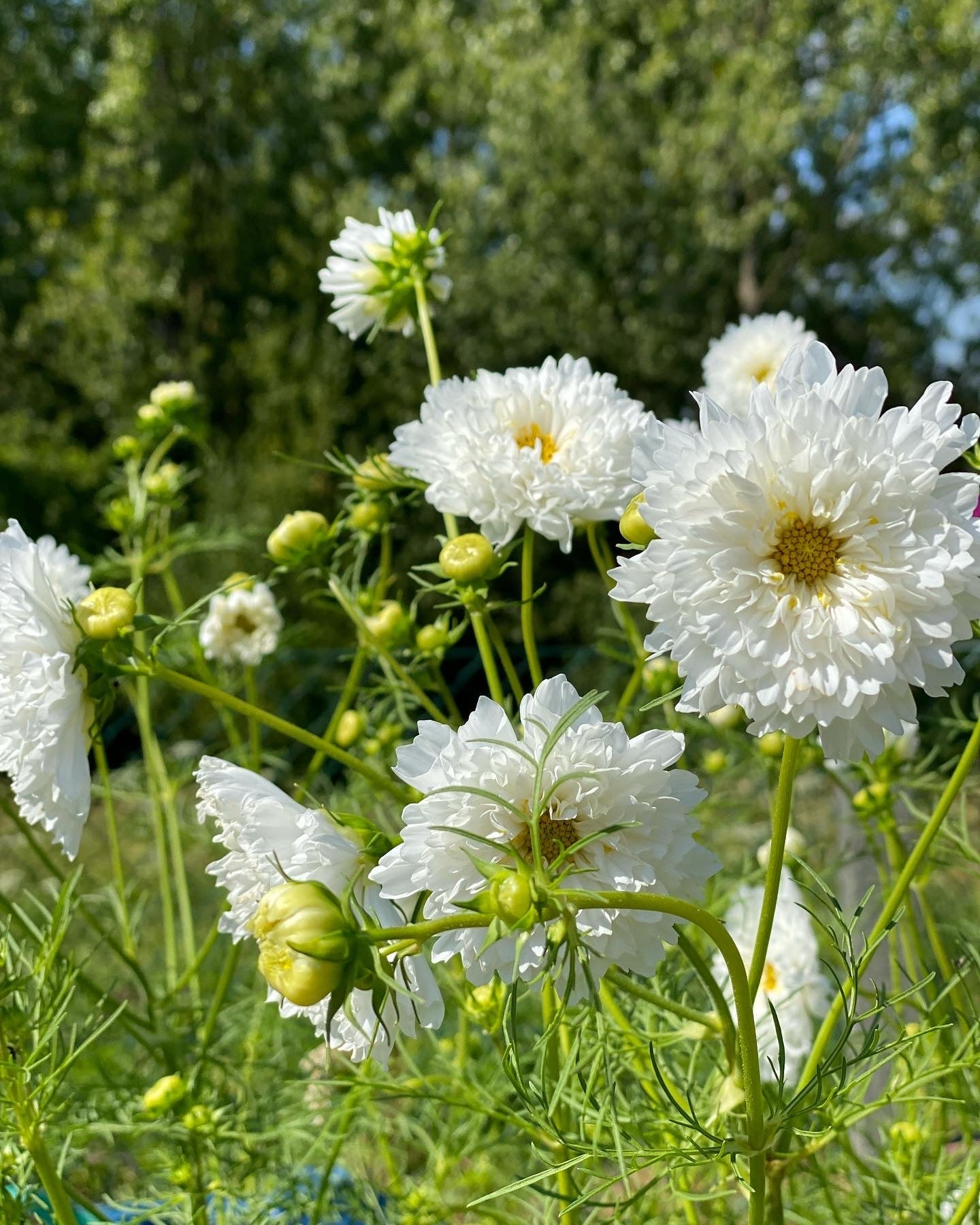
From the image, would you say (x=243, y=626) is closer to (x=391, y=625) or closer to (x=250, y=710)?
(x=391, y=625)

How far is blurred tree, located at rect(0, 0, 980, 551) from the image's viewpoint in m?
→ 5.55

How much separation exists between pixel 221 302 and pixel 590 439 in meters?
6.11

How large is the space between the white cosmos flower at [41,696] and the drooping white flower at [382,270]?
0.32 metres

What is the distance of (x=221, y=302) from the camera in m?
6.32

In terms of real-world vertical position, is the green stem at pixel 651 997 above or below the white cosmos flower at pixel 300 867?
above

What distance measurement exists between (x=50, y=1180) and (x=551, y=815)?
0.28m

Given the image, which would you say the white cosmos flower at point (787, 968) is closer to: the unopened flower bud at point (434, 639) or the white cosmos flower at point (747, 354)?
the unopened flower bud at point (434, 639)

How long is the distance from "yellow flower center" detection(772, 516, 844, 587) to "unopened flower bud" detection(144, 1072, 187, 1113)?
0.46 metres

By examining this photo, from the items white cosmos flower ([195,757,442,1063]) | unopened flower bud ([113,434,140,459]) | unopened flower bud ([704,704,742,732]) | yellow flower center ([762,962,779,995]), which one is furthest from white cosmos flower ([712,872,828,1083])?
unopened flower bud ([113,434,140,459])

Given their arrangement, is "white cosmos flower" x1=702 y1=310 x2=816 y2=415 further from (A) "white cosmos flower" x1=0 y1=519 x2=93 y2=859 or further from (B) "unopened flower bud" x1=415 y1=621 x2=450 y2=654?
(A) "white cosmos flower" x1=0 y1=519 x2=93 y2=859

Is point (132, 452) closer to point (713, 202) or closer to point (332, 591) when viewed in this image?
point (332, 591)

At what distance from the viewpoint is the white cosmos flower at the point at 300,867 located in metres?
0.42

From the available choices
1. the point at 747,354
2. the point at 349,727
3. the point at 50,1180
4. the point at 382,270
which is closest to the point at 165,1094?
the point at 50,1180

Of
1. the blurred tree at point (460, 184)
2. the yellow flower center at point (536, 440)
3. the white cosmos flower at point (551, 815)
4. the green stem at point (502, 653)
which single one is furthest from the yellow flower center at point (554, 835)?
the blurred tree at point (460, 184)
